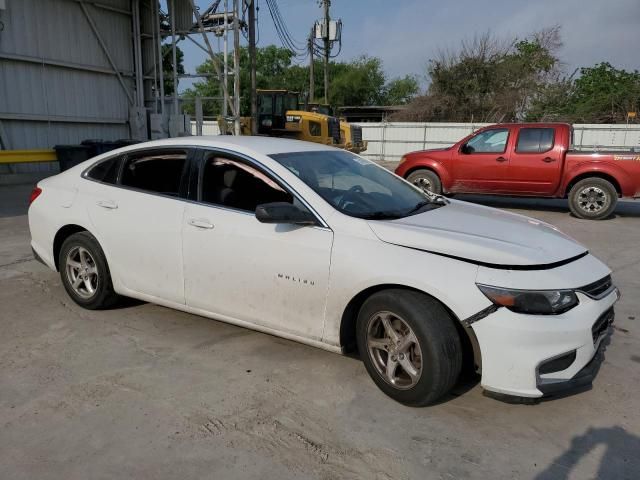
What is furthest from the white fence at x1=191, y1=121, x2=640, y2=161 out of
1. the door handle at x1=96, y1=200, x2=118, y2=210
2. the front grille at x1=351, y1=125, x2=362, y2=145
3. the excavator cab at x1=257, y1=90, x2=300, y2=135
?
the door handle at x1=96, y1=200, x2=118, y2=210

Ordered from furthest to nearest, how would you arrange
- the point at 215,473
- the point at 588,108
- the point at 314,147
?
the point at 588,108 < the point at 314,147 < the point at 215,473

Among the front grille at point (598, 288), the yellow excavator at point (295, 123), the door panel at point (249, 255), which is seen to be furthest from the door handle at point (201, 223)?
the yellow excavator at point (295, 123)

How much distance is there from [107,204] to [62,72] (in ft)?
48.9

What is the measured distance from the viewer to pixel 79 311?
4.71m

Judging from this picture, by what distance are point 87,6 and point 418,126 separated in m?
17.4

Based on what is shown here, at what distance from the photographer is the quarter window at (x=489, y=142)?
10617 millimetres

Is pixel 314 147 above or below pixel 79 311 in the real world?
above

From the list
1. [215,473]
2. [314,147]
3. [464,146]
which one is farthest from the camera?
[464,146]

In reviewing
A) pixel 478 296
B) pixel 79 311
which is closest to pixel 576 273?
pixel 478 296

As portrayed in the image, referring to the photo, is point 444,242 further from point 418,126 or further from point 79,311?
point 418,126

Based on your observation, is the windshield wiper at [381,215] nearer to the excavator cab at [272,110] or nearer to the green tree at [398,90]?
the excavator cab at [272,110]

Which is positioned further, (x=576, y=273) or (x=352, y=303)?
(x=352, y=303)

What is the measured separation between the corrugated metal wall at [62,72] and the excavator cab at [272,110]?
5734 mm

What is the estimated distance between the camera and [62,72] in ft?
55.3
